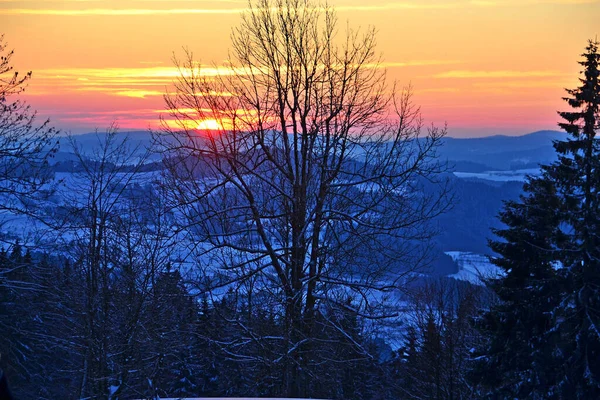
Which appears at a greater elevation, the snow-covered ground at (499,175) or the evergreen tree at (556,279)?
the snow-covered ground at (499,175)

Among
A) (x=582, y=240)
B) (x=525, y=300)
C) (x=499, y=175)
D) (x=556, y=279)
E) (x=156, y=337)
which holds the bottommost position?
(x=156, y=337)

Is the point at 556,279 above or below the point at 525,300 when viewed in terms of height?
above

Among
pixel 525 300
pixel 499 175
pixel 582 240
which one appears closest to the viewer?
pixel 582 240

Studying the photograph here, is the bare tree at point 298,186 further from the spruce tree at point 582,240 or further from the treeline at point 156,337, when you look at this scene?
the spruce tree at point 582,240

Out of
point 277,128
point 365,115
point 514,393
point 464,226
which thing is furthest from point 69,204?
point 464,226

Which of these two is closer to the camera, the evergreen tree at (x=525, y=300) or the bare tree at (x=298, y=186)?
the bare tree at (x=298, y=186)

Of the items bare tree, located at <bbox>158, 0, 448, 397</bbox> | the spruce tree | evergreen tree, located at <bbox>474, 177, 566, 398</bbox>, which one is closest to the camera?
bare tree, located at <bbox>158, 0, 448, 397</bbox>

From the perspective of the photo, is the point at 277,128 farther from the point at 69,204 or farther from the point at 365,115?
the point at 69,204

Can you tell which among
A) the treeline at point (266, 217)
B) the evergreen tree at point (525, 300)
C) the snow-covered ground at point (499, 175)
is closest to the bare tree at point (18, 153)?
the treeline at point (266, 217)

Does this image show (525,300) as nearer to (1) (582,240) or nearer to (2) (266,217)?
(1) (582,240)

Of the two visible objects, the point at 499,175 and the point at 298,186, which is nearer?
the point at 298,186

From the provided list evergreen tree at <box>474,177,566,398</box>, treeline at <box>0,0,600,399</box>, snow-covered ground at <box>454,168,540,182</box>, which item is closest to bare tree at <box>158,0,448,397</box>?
treeline at <box>0,0,600,399</box>

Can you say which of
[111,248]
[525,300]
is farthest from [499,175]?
[111,248]

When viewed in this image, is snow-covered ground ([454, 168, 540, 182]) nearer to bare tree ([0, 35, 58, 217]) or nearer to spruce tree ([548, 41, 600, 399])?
spruce tree ([548, 41, 600, 399])
